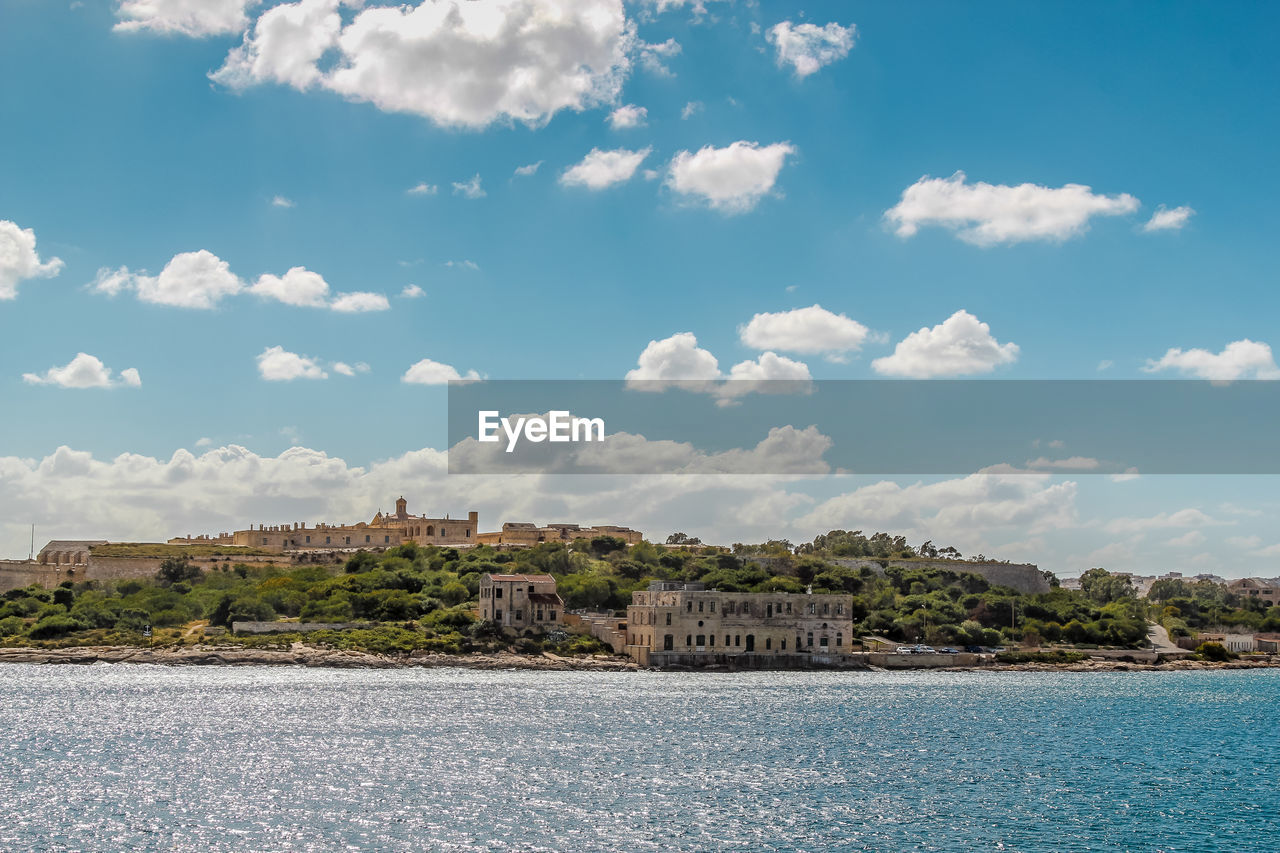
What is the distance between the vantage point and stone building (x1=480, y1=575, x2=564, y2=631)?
9506 centimetres

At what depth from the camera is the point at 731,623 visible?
303 ft

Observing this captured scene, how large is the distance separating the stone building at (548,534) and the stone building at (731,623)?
69693mm

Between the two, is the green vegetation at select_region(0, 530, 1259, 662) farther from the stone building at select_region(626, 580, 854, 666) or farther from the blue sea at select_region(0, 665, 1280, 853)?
the blue sea at select_region(0, 665, 1280, 853)

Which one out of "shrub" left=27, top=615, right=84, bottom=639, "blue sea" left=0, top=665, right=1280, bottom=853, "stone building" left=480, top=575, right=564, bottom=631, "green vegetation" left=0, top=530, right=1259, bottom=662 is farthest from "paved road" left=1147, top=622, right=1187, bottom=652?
"shrub" left=27, top=615, right=84, bottom=639

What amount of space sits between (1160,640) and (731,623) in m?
53.4

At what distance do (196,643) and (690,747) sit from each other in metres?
54.5

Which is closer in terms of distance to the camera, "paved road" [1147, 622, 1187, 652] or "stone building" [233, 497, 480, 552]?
"paved road" [1147, 622, 1187, 652]

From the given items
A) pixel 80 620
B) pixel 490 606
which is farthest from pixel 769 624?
pixel 80 620

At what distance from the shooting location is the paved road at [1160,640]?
114 m

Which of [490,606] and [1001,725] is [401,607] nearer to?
[490,606]

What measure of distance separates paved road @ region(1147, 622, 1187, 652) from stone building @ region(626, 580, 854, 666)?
3446 cm

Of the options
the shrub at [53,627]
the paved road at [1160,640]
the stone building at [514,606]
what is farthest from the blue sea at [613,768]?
the paved road at [1160,640]

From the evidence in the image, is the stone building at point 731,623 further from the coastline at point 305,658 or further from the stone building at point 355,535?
the stone building at point 355,535

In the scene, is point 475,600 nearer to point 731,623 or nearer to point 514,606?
point 514,606
